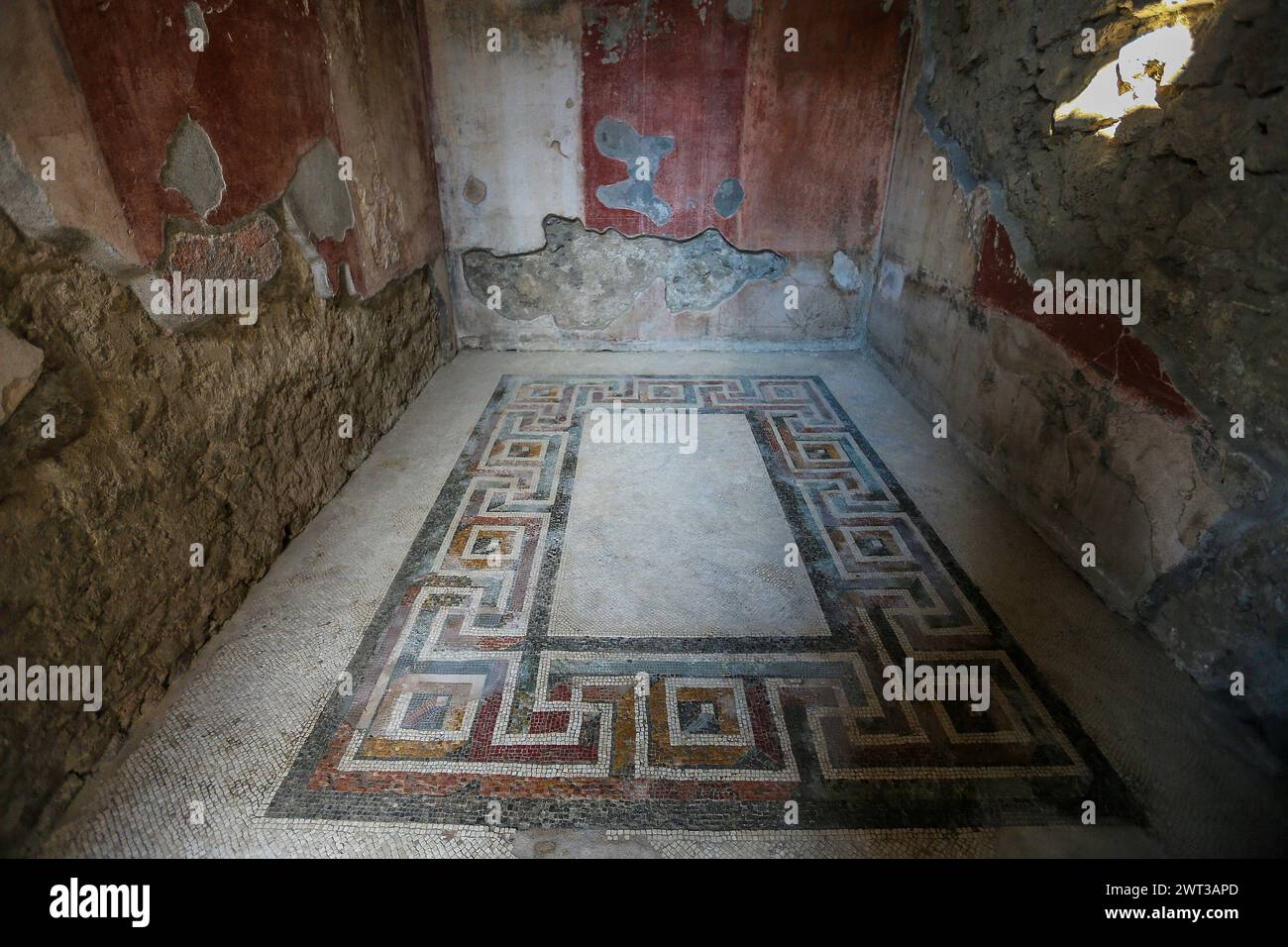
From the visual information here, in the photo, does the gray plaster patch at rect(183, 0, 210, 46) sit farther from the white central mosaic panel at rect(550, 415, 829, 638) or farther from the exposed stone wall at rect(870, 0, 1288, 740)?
the exposed stone wall at rect(870, 0, 1288, 740)

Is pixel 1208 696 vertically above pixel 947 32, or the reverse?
pixel 947 32

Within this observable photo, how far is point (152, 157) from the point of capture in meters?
1.45

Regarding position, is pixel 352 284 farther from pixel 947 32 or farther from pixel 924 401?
pixel 947 32

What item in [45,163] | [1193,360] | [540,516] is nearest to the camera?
[45,163]

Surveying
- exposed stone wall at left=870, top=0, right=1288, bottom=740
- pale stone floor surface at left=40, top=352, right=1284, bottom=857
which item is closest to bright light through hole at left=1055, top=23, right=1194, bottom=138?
exposed stone wall at left=870, top=0, right=1288, bottom=740

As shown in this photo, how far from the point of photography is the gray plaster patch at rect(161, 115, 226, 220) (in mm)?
1504

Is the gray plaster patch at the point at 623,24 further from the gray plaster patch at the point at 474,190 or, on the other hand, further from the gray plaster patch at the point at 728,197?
the gray plaster patch at the point at 474,190

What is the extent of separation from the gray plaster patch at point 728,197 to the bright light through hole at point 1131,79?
171cm

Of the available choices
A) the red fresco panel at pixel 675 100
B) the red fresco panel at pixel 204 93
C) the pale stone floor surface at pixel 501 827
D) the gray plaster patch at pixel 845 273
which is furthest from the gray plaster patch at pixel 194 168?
the gray plaster patch at pixel 845 273

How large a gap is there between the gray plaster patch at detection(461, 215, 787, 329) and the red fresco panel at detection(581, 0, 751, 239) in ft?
0.31

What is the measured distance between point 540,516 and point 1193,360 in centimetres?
187

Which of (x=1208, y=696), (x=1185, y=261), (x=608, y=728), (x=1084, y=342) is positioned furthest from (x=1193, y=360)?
(x=608, y=728)

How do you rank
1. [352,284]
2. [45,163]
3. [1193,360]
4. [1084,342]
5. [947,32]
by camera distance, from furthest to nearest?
[947,32]
[352,284]
[1084,342]
[1193,360]
[45,163]

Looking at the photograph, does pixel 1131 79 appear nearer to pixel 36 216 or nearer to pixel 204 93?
pixel 204 93
